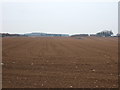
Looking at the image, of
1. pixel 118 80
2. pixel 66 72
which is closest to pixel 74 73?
pixel 66 72

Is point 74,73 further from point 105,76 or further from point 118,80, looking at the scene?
point 118,80

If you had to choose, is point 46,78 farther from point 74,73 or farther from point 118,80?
point 118,80

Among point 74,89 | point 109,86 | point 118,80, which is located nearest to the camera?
point 74,89

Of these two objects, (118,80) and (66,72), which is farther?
(66,72)

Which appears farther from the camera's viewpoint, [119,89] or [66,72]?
[66,72]

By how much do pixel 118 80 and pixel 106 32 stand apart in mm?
144971

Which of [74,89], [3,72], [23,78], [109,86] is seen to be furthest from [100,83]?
[3,72]

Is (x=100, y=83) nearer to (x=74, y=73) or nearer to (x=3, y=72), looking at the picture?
(x=74, y=73)

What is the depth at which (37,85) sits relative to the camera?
8.82 meters

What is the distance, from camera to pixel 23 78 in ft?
32.6

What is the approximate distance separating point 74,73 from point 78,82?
1.89 m

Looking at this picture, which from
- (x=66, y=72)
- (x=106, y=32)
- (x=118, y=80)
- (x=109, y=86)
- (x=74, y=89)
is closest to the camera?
(x=74, y=89)

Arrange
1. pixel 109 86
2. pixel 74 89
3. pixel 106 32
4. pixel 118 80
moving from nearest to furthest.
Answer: pixel 74 89
pixel 109 86
pixel 118 80
pixel 106 32

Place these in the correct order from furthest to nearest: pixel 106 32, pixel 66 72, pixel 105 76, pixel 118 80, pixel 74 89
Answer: pixel 106 32 → pixel 66 72 → pixel 105 76 → pixel 118 80 → pixel 74 89
